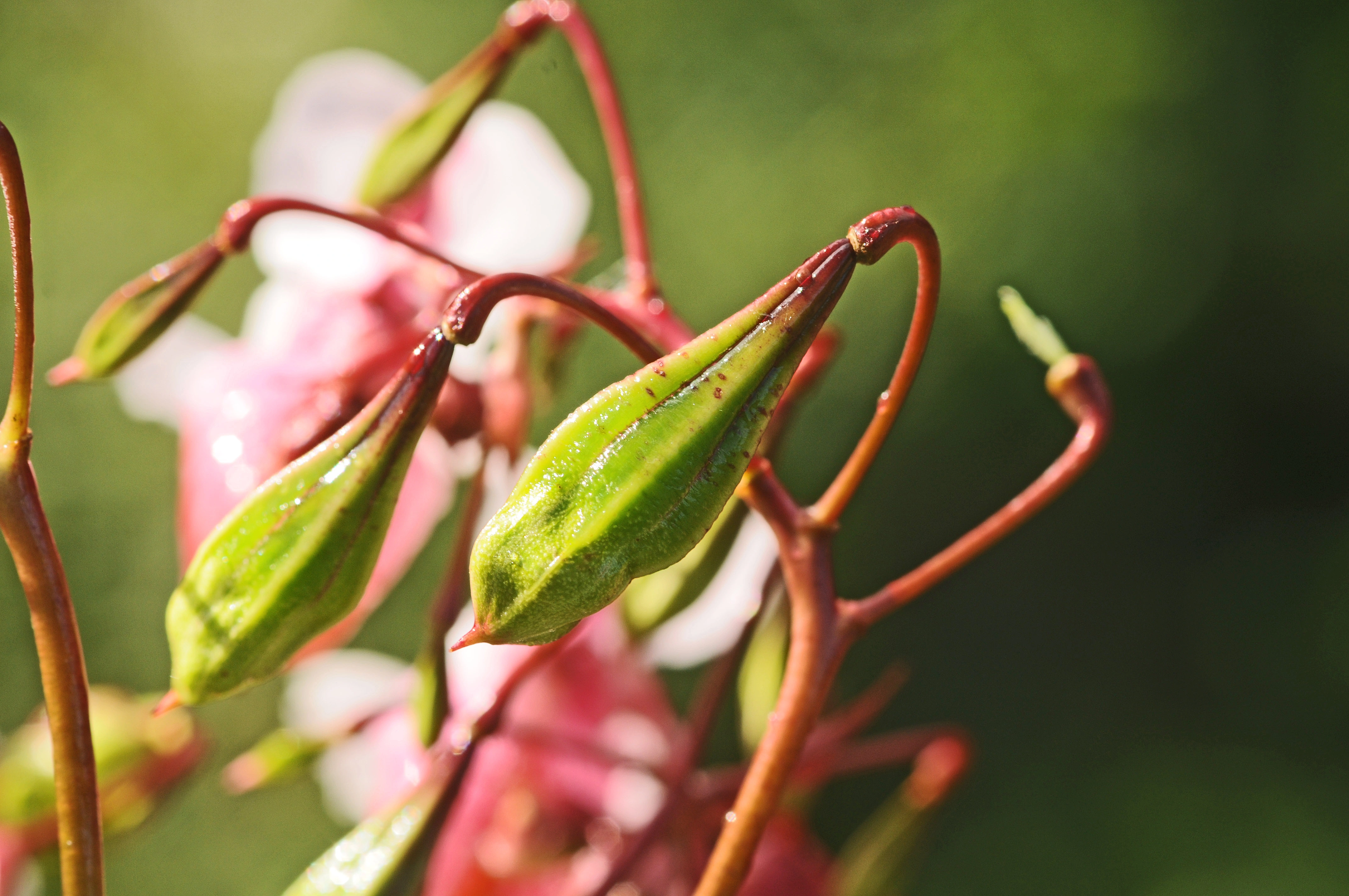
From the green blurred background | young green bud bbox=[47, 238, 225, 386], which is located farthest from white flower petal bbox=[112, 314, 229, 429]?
the green blurred background

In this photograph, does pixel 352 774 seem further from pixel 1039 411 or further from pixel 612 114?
pixel 1039 411

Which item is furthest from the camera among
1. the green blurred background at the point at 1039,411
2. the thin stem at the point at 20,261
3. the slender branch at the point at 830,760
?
the green blurred background at the point at 1039,411

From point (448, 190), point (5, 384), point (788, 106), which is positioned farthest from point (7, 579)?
point (448, 190)

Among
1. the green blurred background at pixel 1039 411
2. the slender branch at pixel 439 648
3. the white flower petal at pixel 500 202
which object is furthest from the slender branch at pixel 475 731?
the green blurred background at pixel 1039 411

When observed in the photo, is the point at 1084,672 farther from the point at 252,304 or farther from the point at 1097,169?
the point at 252,304

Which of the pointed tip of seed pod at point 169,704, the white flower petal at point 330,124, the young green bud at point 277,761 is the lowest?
the young green bud at point 277,761

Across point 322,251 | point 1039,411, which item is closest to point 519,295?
point 322,251

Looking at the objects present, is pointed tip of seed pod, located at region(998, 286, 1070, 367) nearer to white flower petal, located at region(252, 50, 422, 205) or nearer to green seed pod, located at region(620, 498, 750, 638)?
green seed pod, located at region(620, 498, 750, 638)

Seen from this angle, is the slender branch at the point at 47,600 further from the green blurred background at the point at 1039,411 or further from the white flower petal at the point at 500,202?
the green blurred background at the point at 1039,411
